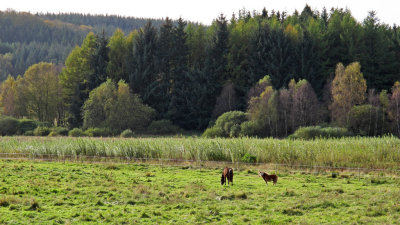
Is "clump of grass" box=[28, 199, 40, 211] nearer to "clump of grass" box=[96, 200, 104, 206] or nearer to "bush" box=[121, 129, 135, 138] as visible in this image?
"clump of grass" box=[96, 200, 104, 206]

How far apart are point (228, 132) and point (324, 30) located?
2479cm

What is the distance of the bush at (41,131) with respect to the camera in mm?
63300

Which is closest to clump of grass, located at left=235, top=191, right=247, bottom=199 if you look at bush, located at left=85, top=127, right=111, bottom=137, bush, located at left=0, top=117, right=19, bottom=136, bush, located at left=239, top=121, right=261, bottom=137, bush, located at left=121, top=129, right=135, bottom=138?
bush, located at left=239, top=121, right=261, bottom=137

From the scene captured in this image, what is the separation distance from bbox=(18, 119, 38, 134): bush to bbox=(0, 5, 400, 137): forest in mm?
5460

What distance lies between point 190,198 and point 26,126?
177 ft

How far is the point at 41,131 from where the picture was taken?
63.7 metres

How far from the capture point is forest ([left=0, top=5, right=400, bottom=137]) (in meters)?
57.9

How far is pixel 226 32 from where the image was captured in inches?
2894

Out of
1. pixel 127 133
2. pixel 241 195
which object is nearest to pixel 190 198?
pixel 241 195

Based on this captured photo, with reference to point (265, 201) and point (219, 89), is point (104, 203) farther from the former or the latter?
point (219, 89)

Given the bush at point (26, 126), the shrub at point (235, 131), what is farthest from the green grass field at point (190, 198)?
the bush at point (26, 126)

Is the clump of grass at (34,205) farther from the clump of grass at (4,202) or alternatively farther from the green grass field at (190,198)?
the clump of grass at (4,202)

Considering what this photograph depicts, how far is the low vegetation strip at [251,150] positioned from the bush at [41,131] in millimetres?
24200

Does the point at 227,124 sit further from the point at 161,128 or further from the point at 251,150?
the point at 251,150
